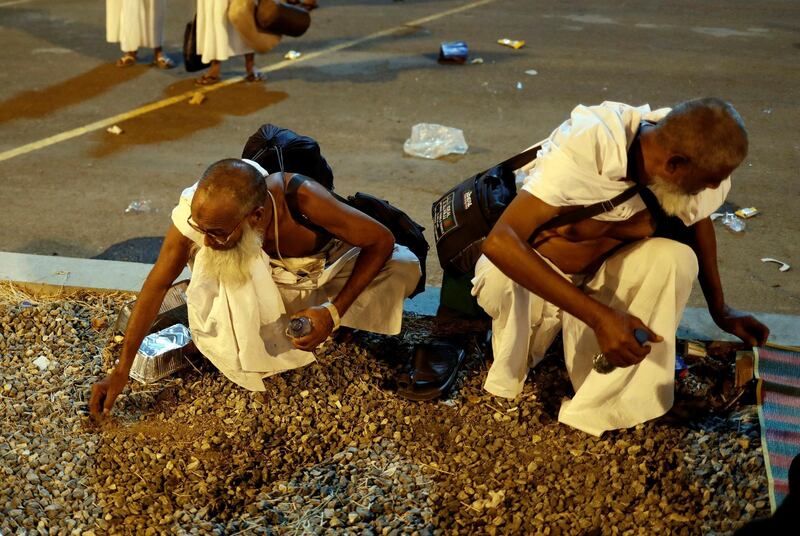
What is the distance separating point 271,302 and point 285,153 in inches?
26.2

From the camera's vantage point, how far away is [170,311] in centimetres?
399

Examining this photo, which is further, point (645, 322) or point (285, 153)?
point (285, 153)

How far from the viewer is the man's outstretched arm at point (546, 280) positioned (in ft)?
10.1

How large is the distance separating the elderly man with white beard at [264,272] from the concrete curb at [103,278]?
0.58 meters

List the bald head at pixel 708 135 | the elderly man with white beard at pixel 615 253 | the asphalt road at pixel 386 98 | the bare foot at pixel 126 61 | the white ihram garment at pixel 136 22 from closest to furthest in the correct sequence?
the bald head at pixel 708 135
the elderly man with white beard at pixel 615 253
the asphalt road at pixel 386 98
the white ihram garment at pixel 136 22
the bare foot at pixel 126 61

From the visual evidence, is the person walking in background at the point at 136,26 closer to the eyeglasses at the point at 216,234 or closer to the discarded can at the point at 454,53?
the discarded can at the point at 454,53

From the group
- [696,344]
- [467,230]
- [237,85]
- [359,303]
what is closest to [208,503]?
[359,303]

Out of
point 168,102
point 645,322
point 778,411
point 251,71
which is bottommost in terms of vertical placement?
point 168,102

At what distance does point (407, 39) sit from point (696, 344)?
6.24m

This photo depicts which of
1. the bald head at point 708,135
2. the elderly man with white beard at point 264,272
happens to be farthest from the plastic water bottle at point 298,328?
the bald head at point 708,135

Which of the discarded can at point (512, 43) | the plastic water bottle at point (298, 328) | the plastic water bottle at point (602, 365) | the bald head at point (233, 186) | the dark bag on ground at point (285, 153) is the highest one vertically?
the bald head at point (233, 186)

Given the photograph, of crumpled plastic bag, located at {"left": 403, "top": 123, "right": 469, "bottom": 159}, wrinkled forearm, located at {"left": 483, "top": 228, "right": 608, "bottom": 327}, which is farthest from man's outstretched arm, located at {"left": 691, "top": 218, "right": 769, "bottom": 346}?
crumpled plastic bag, located at {"left": 403, "top": 123, "right": 469, "bottom": 159}

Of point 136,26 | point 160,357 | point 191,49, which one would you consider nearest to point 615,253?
point 160,357

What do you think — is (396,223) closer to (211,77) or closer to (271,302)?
(271,302)
